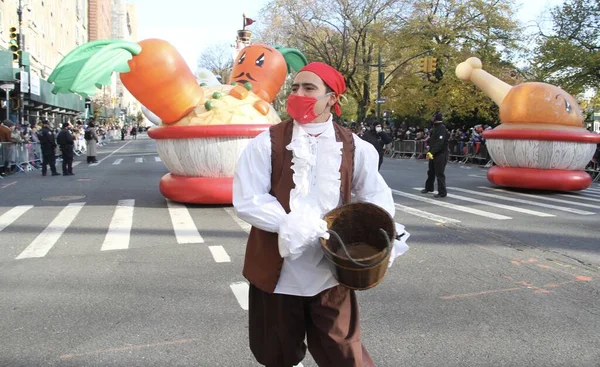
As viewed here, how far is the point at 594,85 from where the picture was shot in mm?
23656

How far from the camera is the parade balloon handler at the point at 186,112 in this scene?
819 centimetres

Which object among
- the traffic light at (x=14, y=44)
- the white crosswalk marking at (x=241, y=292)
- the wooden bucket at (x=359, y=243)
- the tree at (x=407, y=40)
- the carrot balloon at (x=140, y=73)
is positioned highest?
the tree at (x=407, y=40)

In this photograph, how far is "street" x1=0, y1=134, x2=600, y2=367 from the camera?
11.8 ft

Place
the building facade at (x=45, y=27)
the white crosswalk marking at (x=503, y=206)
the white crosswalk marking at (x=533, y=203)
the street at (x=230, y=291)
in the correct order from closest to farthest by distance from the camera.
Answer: the street at (x=230, y=291) < the white crosswalk marking at (x=503, y=206) < the white crosswalk marking at (x=533, y=203) < the building facade at (x=45, y=27)

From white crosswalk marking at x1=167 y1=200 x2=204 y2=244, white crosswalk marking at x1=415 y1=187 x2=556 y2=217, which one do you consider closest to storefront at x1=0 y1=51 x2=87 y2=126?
white crosswalk marking at x1=167 y1=200 x2=204 y2=244

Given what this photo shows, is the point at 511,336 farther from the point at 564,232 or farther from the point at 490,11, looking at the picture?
the point at 490,11

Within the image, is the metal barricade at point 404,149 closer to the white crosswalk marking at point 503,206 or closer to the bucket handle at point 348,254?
the white crosswalk marking at point 503,206

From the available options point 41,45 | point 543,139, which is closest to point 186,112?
point 543,139

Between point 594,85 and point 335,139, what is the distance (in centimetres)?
2513

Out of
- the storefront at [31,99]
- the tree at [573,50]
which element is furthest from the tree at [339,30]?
the storefront at [31,99]

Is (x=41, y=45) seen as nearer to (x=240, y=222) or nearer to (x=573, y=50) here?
(x=573, y=50)

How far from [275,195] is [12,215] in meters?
8.08

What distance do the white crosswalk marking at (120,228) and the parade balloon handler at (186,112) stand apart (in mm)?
857

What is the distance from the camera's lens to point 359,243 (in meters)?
2.66
